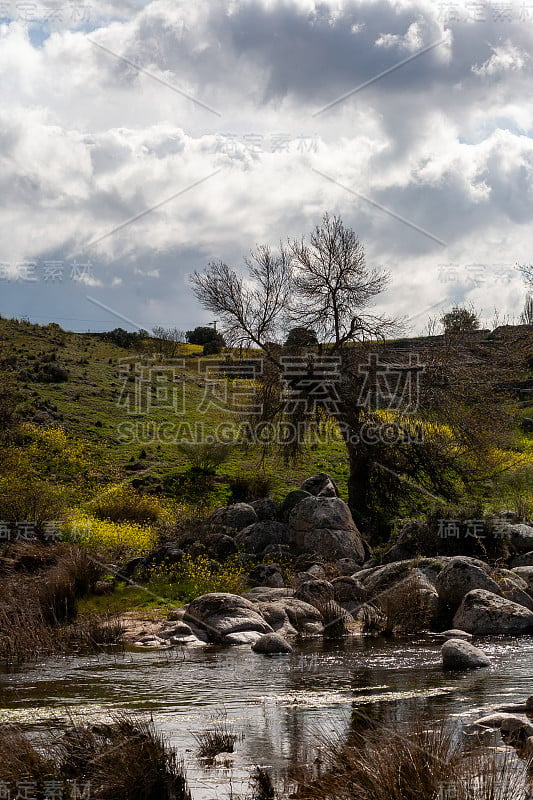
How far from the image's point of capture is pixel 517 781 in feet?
22.7

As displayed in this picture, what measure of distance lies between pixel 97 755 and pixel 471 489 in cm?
2276

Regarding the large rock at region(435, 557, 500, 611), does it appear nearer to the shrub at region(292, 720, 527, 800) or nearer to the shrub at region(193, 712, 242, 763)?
the shrub at region(193, 712, 242, 763)

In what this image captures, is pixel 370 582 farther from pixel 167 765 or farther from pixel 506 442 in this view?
pixel 167 765

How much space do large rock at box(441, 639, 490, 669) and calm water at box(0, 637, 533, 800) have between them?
0.20 m

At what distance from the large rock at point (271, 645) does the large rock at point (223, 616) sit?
1.25 m

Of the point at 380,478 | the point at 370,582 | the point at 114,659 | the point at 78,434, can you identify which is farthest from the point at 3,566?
the point at 78,434

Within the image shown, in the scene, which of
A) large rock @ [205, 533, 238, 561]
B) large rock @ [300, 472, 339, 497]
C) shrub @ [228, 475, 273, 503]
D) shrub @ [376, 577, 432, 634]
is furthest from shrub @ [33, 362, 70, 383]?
shrub @ [376, 577, 432, 634]

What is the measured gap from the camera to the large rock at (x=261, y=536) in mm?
25109

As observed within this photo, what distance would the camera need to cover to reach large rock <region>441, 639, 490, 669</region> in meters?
13.1

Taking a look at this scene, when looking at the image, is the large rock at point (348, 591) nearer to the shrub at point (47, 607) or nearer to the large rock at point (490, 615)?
the large rock at point (490, 615)

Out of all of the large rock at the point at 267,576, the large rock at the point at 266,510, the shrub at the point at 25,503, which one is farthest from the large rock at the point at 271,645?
the large rock at the point at 266,510

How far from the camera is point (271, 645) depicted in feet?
48.6

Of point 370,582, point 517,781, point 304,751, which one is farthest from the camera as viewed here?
point 370,582

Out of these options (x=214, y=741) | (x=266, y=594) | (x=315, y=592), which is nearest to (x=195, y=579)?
(x=266, y=594)
